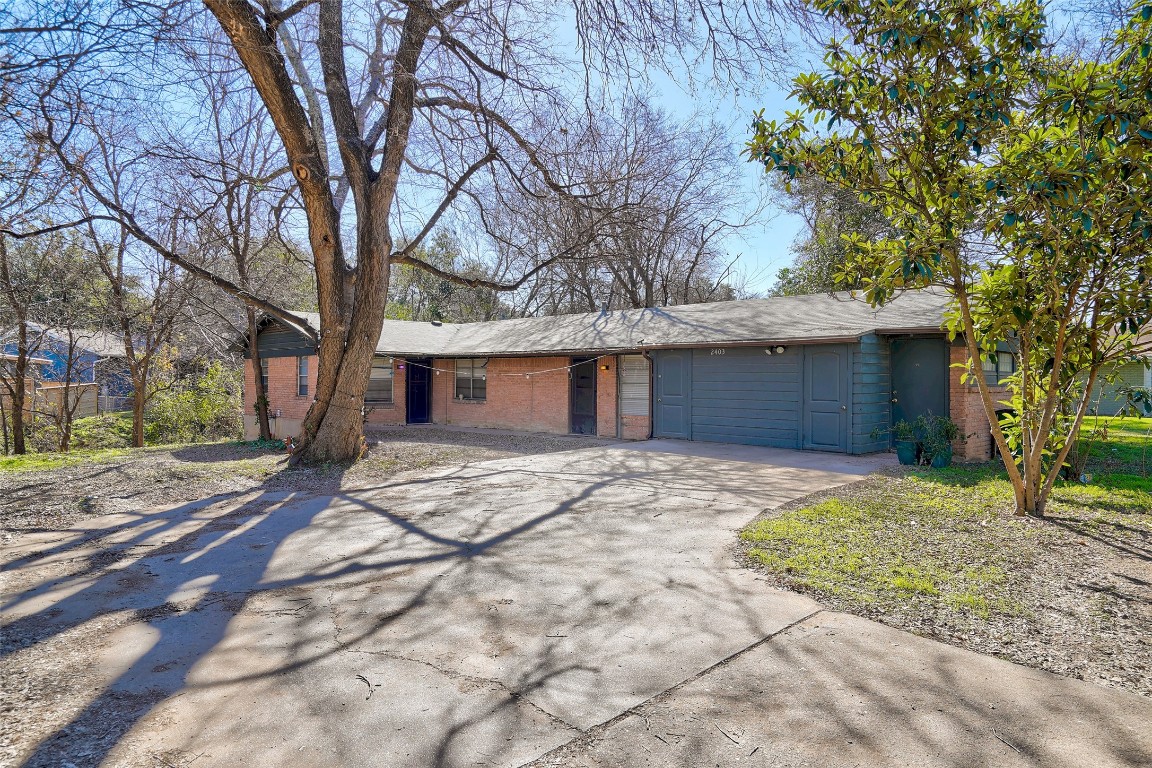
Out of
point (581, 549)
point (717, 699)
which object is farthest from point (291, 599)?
point (717, 699)

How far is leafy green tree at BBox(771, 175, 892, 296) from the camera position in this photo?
2028 centimetres

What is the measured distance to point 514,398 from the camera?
55.5ft

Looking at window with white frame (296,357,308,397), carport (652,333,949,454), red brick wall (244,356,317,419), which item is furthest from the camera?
window with white frame (296,357,308,397)

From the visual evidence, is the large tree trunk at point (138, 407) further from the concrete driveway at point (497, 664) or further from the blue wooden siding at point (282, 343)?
the concrete driveway at point (497, 664)

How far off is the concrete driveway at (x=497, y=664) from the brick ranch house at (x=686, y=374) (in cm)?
644

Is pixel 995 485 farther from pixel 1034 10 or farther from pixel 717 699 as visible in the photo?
pixel 717 699

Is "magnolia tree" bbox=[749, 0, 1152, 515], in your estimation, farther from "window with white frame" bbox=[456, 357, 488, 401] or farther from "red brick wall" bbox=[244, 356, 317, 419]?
"red brick wall" bbox=[244, 356, 317, 419]

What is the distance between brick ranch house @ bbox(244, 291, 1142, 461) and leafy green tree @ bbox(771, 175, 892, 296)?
7.06 metres

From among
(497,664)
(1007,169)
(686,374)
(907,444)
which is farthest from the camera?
(686,374)

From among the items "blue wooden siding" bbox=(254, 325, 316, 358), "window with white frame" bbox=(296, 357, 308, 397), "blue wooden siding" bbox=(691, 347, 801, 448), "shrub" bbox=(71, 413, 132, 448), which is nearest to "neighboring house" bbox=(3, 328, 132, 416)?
"shrub" bbox=(71, 413, 132, 448)

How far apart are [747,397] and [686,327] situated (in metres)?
2.35

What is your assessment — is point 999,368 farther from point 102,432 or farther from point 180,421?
point 102,432

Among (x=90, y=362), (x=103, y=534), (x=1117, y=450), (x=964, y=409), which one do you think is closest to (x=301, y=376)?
(x=90, y=362)

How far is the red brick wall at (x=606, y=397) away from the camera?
14.8 m
